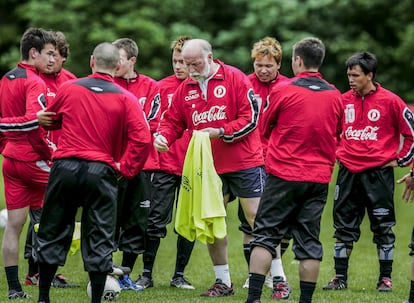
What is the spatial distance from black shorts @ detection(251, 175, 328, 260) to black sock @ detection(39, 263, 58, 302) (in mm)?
1657

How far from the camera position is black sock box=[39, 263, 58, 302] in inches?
284

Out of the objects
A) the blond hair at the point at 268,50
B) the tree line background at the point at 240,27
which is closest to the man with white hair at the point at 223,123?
the blond hair at the point at 268,50

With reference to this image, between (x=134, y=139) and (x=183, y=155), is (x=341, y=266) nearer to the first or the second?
(x=183, y=155)

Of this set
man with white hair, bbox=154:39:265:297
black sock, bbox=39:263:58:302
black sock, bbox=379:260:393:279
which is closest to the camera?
black sock, bbox=39:263:58:302

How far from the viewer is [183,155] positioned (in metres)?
9.13

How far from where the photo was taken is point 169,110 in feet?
27.8

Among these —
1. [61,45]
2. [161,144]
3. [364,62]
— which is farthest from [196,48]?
[364,62]

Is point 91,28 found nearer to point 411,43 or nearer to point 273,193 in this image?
point 411,43

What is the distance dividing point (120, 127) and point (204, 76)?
133 cm

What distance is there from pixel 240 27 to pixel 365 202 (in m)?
21.2

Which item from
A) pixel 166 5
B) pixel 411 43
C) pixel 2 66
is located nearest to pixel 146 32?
pixel 166 5

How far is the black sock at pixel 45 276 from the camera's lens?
7223 millimetres

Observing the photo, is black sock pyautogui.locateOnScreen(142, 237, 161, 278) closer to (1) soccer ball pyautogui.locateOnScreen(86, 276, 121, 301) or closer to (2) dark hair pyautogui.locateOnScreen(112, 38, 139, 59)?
(1) soccer ball pyautogui.locateOnScreen(86, 276, 121, 301)

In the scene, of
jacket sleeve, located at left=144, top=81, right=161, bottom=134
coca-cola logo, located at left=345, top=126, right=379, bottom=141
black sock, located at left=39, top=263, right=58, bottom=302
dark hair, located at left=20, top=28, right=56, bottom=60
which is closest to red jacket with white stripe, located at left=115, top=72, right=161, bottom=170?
jacket sleeve, located at left=144, top=81, right=161, bottom=134
